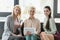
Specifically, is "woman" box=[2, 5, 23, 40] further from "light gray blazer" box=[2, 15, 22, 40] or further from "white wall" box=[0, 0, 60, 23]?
"white wall" box=[0, 0, 60, 23]

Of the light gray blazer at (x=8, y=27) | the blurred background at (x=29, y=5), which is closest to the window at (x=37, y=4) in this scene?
the blurred background at (x=29, y=5)

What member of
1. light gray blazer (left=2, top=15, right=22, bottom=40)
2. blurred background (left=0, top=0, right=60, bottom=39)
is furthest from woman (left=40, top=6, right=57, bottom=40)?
light gray blazer (left=2, top=15, right=22, bottom=40)

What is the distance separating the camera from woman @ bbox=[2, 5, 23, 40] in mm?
3770

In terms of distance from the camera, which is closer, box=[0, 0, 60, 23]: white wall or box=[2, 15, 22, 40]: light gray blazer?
box=[2, 15, 22, 40]: light gray blazer

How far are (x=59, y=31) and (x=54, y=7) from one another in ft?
2.18

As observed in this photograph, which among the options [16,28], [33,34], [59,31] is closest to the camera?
[33,34]

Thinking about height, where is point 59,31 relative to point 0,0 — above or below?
below

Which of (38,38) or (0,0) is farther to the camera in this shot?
(0,0)

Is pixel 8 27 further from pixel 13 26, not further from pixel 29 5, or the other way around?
pixel 29 5

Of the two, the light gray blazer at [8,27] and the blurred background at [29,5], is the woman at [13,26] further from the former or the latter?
the blurred background at [29,5]

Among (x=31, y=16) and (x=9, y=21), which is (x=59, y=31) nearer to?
(x=31, y=16)

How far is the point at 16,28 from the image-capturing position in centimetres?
392

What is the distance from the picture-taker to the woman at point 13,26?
377cm

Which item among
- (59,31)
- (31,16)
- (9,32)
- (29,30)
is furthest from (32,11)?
(59,31)
